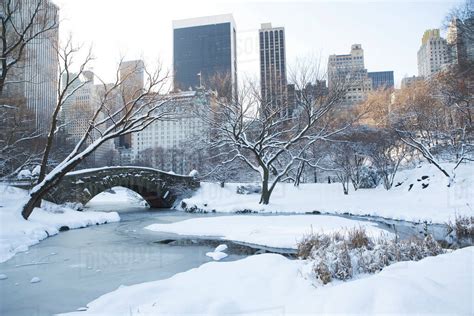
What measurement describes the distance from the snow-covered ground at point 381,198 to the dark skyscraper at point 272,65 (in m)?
7.24

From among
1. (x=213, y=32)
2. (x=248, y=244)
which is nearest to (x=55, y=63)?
(x=248, y=244)

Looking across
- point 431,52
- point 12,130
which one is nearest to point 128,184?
point 12,130

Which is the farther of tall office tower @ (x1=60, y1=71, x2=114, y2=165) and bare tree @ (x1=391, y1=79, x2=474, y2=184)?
bare tree @ (x1=391, y1=79, x2=474, y2=184)

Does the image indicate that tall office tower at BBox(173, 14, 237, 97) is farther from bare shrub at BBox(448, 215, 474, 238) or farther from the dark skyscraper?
bare shrub at BBox(448, 215, 474, 238)

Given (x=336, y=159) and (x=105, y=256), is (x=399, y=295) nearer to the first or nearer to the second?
(x=105, y=256)

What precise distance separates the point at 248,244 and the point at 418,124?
58.5ft

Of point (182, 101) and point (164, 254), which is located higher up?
point (182, 101)

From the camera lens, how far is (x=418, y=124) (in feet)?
74.6

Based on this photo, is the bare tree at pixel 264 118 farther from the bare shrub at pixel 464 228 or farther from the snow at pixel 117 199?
the snow at pixel 117 199

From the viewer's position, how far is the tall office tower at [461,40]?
15.6 metres

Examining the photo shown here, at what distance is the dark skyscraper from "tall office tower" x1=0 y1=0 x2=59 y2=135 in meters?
11.9

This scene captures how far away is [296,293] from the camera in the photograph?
4871mm

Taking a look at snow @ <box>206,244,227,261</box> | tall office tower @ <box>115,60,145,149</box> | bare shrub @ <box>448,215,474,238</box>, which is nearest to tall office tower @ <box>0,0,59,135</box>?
tall office tower @ <box>115,60,145,149</box>

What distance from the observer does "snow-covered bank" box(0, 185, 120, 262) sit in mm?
10552
